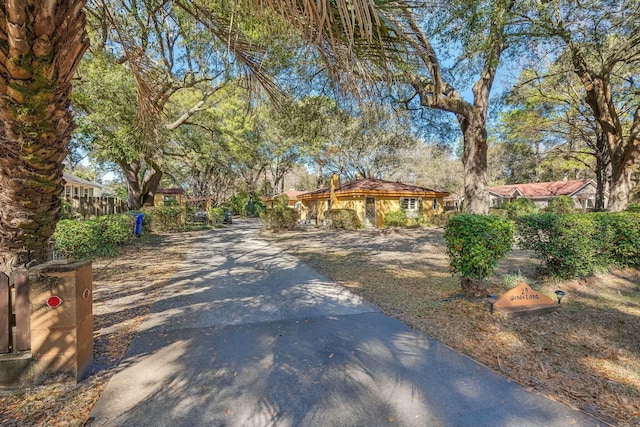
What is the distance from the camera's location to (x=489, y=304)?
15.1ft

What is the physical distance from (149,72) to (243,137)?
1898 centimetres

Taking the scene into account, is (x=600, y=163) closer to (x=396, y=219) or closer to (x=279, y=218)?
(x=396, y=219)

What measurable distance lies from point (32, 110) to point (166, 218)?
15.4 metres

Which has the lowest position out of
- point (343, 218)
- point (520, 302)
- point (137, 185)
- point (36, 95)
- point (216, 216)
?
point (520, 302)

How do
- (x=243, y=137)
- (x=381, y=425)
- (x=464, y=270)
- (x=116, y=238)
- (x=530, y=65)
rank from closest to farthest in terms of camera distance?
(x=381, y=425), (x=464, y=270), (x=116, y=238), (x=530, y=65), (x=243, y=137)

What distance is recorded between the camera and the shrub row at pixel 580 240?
5766 mm

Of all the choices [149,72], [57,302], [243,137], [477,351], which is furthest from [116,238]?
[243,137]

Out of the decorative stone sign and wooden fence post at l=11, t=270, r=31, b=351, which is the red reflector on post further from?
the decorative stone sign

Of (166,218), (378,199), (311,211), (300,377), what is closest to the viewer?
(300,377)

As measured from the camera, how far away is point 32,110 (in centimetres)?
223

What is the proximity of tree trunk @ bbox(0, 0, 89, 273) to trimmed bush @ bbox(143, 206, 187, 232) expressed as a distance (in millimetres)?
13130

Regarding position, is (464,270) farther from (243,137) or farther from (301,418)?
(243,137)

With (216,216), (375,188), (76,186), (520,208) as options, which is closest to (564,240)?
(375,188)

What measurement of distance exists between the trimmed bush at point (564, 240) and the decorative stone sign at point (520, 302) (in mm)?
2038
